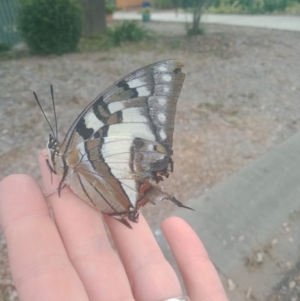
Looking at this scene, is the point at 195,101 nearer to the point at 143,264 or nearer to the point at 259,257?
the point at 259,257

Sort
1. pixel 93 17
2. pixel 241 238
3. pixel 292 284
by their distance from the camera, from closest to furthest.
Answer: pixel 292 284 → pixel 241 238 → pixel 93 17

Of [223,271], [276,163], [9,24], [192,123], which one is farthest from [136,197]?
[9,24]

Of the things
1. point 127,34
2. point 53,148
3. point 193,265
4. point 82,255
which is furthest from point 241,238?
point 127,34

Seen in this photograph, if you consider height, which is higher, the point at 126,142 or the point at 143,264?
the point at 126,142

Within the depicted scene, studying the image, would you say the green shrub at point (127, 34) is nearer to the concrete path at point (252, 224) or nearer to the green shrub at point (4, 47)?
the green shrub at point (4, 47)

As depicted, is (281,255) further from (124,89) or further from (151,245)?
(124,89)

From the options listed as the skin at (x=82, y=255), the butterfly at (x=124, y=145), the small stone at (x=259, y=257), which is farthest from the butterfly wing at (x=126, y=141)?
the small stone at (x=259, y=257)
